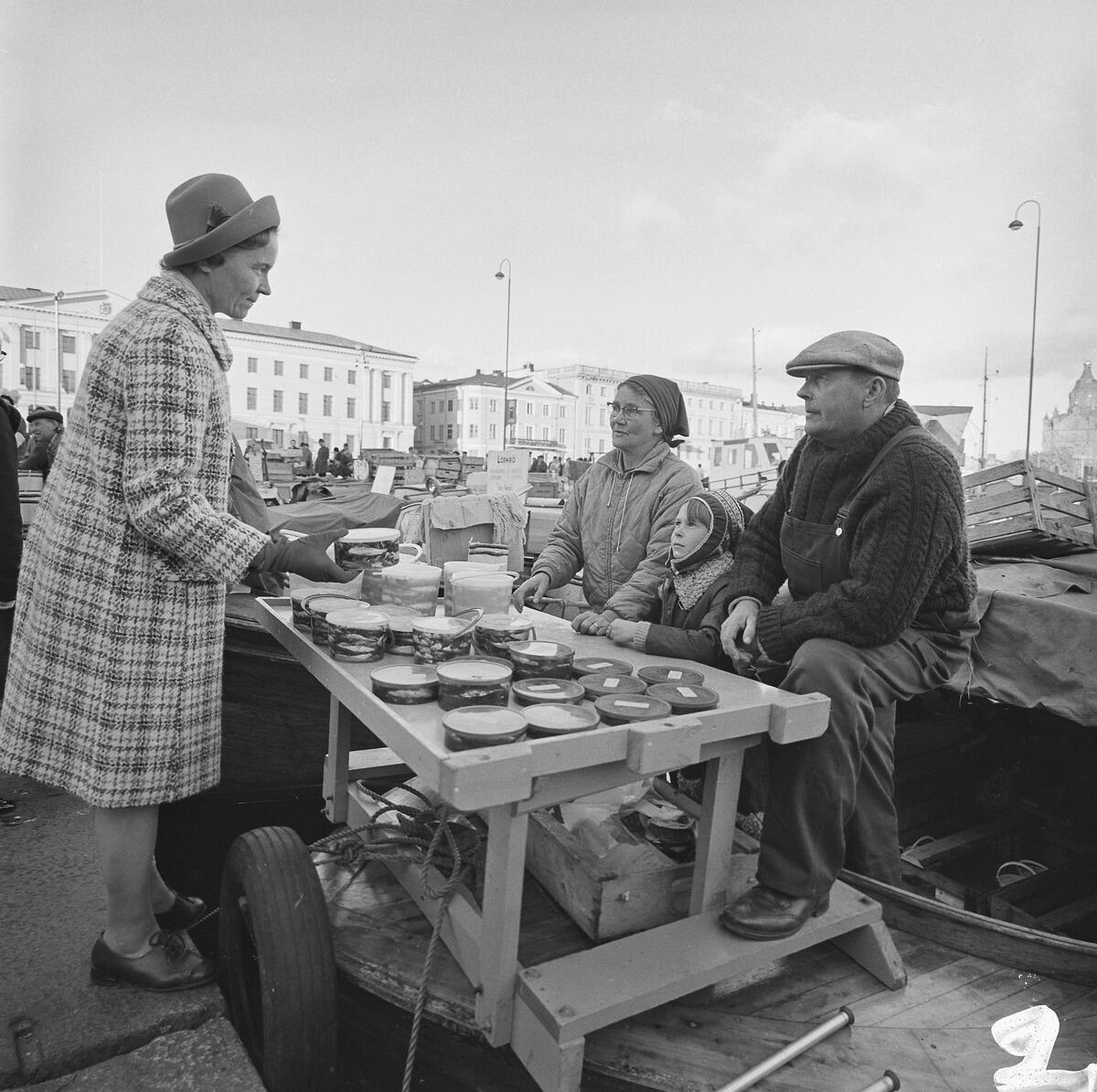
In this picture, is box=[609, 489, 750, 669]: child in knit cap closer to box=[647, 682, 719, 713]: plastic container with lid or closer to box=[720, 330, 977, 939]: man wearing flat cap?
box=[720, 330, 977, 939]: man wearing flat cap

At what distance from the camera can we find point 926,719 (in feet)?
16.4

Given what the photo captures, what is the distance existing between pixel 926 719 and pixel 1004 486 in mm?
1577

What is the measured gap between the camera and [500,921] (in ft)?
5.70

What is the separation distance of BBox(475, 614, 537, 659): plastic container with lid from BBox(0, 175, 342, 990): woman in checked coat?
451 mm

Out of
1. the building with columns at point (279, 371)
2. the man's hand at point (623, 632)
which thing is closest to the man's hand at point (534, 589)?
the man's hand at point (623, 632)

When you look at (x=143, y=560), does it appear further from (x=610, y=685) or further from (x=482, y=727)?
(x=610, y=685)

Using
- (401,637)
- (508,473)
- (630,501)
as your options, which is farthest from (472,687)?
(508,473)

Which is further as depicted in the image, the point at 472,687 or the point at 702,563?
the point at 702,563

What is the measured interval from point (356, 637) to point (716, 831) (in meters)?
1.06

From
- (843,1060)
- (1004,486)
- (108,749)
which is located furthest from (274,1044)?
(1004,486)

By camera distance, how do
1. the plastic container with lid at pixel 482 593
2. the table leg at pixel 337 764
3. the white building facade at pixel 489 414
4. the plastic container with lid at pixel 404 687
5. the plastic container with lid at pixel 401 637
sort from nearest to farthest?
the plastic container with lid at pixel 404 687 → the plastic container with lid at pixel 401 637 → the plastic container with lid at pixel 482 593 → the table leg at pixel 337 764 → the white building facade at pixel 489 414

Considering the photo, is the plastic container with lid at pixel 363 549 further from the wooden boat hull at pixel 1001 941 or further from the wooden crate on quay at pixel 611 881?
the wooden boat hull at pixel 1001 941

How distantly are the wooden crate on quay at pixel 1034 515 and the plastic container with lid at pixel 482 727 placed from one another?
3085mm

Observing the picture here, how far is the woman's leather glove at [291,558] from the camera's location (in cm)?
205
